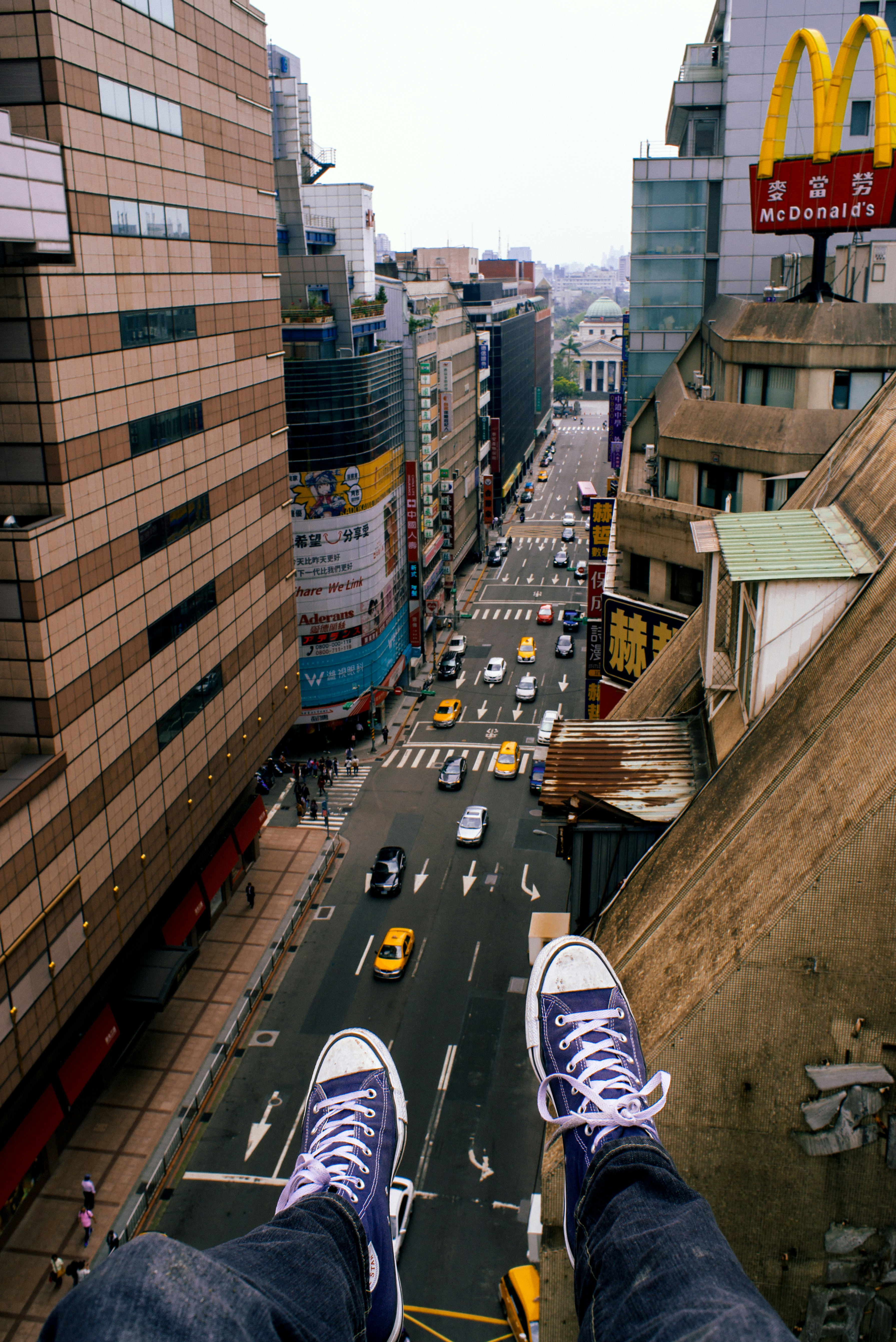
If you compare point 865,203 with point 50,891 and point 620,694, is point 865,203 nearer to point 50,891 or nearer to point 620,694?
point 620,694

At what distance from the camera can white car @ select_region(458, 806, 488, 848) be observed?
52188 millimetres

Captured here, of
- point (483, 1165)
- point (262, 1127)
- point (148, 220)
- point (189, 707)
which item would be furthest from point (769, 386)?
point (262, 1127)

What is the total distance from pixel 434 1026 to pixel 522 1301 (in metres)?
13.2

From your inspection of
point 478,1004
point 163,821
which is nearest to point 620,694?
point 478,1004

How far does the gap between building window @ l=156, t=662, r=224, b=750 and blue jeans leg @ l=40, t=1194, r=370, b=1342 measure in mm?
27790

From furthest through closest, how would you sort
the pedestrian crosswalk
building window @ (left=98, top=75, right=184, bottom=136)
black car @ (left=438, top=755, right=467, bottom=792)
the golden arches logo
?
the pedestrian crosswalk
black car @ (left=438, top=755, right=467, bottom=792)
the golden arches logo
building window @ (left=98, top=75, right=184, bottom=136)

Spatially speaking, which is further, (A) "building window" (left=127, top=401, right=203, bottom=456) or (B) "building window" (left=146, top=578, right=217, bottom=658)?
(B) "building window" (left=146, top=578, right=217, bottom=658)

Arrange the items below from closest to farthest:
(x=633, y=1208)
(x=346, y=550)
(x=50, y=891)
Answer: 1. (x=633, y=1208)
2. (x=50, y=891)
3. (x=346, y=550)

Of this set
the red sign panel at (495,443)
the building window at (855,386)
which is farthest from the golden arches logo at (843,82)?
the red sign panel at (495,443)

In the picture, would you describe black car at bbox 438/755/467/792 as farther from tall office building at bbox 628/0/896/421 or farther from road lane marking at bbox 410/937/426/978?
tall office building at bbox 628/0/896/421

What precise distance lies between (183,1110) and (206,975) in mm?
8402

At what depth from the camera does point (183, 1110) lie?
33500 millimetres

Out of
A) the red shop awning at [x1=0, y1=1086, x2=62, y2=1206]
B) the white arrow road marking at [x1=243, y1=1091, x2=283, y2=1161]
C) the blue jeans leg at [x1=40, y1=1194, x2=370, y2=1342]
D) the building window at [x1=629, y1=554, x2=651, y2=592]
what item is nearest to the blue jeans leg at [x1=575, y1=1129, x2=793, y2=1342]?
the blue jeans leg at [x1=40, y1=1194, x2=370, y2=1342]

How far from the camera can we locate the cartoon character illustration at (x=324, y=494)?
198 ft
